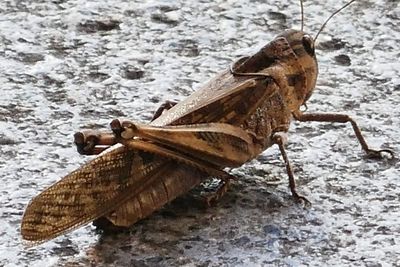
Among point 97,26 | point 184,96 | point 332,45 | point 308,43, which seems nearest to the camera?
point 308,43

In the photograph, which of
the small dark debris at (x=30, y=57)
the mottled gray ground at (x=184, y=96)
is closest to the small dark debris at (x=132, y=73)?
the mottled gray ground at (x=184, y=96)

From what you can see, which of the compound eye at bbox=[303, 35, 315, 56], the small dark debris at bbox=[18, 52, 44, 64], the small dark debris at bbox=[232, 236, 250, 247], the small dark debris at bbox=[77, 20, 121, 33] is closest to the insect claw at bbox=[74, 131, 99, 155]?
the small dark debris at bbox=[232, 236, 250, 247]

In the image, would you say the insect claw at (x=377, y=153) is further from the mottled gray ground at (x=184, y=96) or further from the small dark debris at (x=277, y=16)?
the small dark debris at (x=277, y=16)

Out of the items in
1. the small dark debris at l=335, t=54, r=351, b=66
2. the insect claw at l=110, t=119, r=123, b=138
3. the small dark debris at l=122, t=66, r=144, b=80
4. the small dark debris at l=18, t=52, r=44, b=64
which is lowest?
the small dark debris at l=335, t=54, r=351, b=66

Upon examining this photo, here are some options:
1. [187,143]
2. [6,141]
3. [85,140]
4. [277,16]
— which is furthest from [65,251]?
[277,16]

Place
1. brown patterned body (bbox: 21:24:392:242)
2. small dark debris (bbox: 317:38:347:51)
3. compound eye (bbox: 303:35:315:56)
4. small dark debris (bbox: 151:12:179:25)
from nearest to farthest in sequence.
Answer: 1. brown patterned body (bbox: 21:24:392:242)
2. compound eye (bbox: 303:35:315:56)
3. small dark debris (bbox: 317:38:347:51)
4. small dark debris (bbox: 151:12:179:25)

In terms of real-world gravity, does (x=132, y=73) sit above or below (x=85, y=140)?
below

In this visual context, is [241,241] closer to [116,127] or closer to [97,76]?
[116,127]

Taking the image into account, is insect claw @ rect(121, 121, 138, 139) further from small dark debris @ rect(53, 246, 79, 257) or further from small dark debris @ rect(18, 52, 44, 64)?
small dark debris @ rect(18, 52, 44, 64)
